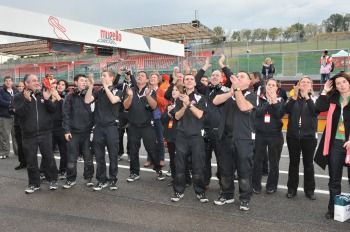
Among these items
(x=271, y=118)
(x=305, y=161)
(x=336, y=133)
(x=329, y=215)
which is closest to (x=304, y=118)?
(x=271, y=118)

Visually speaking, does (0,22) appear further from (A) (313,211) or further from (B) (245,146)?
(A) (313,211)

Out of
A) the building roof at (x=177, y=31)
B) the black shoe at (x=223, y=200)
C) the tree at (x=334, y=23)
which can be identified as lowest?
the black shoe at (x=223, y=200)

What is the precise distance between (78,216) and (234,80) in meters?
2.85

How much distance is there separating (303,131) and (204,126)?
5.12 ft

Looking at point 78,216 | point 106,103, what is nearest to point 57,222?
point 78,216

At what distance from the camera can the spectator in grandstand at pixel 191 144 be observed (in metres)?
5.67

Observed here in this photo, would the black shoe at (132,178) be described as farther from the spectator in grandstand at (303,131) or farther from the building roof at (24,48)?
the building roof at (24,48)

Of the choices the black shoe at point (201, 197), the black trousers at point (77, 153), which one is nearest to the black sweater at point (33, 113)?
the black trousers at point (77, 153)

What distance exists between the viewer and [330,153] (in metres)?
4.92

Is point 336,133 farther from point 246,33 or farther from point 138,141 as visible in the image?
point 246,33

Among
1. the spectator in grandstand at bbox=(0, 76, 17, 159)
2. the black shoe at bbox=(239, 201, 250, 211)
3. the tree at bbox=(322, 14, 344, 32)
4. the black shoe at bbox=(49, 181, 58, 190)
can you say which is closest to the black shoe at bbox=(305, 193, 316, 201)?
the black shoe at bbox=(239, 201, 250, 211)

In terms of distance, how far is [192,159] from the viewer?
18.8 feet

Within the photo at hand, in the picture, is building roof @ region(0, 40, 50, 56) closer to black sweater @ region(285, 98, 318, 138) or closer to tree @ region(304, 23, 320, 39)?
black sweater @ region(285, 98, 318, 138)

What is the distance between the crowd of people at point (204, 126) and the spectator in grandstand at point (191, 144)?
15mm
